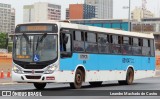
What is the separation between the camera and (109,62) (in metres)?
26.2

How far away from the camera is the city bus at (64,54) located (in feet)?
69.8

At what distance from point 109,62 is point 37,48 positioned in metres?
5.92

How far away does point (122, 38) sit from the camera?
90.7 ft

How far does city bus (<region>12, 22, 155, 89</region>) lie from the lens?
2127cm

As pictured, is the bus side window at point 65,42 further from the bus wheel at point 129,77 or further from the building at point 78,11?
the building at point 78,11

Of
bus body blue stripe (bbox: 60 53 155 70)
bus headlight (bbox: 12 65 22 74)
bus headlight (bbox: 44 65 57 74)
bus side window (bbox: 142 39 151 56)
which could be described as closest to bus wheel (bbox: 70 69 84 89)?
bus body blue stripe (bbox: 60 53 155 70)

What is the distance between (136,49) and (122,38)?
205 cm

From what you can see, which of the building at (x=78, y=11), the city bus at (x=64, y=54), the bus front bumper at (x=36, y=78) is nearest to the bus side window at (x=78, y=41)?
the city bus at (x=64, y=54)

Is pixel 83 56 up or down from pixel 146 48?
down

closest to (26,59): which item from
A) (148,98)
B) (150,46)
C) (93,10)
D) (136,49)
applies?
(148,98)

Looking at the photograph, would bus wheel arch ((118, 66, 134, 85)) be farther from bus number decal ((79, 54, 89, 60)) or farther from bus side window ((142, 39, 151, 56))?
bus number decal ((79, 54, 89, 60))

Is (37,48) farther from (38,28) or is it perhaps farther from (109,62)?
(109,62)

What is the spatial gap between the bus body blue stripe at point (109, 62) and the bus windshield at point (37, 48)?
0.70 metres

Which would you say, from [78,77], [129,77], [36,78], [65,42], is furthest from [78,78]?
[129,77]
